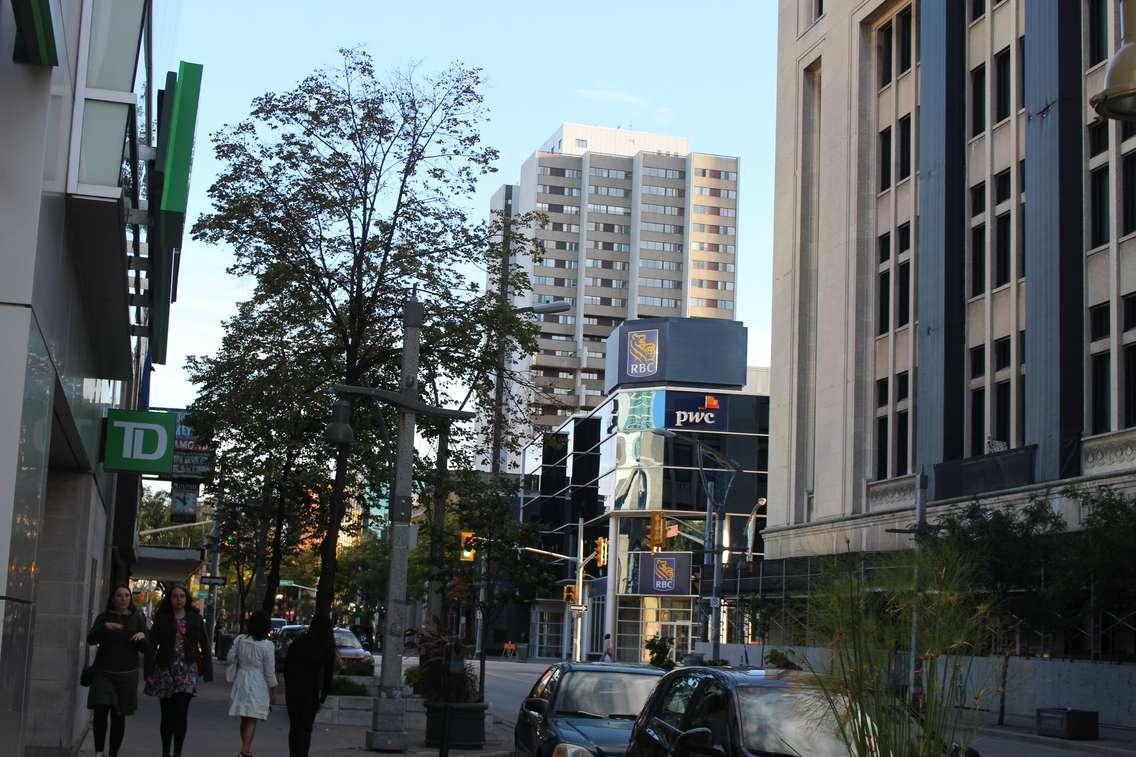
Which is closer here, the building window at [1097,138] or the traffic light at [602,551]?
the building window at [1097,138]

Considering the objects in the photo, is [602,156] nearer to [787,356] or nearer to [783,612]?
[787,356]

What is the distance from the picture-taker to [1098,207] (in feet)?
123

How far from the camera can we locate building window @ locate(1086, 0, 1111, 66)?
123 feet

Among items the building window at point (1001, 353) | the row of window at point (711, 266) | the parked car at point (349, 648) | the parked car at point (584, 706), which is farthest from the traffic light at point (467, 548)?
the row of window at point (711, 266)

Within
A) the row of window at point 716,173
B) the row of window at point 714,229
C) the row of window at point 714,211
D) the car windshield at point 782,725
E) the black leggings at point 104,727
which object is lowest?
the black leggings at point 104,727

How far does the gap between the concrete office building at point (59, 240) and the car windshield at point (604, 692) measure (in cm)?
532

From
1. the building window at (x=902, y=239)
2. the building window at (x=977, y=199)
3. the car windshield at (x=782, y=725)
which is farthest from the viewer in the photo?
the building window at (x=902, y=239)

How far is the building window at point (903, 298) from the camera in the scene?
46.8m

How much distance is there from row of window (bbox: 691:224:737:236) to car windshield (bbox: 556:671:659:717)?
141487mm

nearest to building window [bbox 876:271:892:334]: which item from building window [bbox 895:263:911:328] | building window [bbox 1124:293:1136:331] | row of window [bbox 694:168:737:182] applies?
building window [bbox 895:263:911:328]

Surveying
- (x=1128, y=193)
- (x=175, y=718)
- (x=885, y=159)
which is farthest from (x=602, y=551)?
(x=175, y=718)

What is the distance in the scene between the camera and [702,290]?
154125 mm

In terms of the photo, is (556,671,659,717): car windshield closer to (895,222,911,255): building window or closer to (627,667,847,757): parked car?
(627,667,847,757): parked car

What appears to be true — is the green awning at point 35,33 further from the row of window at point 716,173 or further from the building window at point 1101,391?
the row of window at point 716,173
